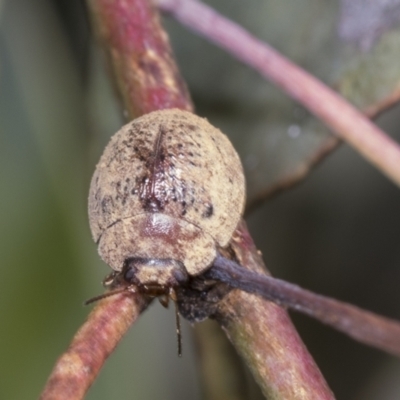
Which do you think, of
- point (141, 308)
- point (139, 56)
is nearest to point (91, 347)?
point (141, 308)

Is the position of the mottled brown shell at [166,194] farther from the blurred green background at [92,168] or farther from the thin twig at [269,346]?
the blurred green background at [92,168]

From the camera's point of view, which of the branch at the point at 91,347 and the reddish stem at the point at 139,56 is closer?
the branch at the point at 91,347

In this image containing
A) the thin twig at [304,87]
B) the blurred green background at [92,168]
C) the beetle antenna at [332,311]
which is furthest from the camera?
the blurred green background at [92,168]

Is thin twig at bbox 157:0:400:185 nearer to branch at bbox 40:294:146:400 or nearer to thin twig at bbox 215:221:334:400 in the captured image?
thin twig at bbox 215:221:334:400

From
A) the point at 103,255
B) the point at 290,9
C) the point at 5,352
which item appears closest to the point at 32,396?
the point at 5,352

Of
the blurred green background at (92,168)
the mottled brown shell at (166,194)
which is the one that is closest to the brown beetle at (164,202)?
the mottled brown shell at (166,194)

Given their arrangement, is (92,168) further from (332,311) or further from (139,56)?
(332,311)

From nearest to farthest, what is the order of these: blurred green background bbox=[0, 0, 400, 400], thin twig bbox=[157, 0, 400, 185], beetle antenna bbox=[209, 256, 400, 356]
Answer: beetle antenna bbox=[209, 256, 400, 356] → thin twig bbox=[157, 0, 400, 185] → blurred green background bbox=[0, 0, 400, 400]

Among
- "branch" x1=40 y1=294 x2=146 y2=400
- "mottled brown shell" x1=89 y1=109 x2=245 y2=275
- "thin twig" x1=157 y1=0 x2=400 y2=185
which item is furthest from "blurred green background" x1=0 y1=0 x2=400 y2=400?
"branch" x1=40 y1=294 x2=146 y2=400
